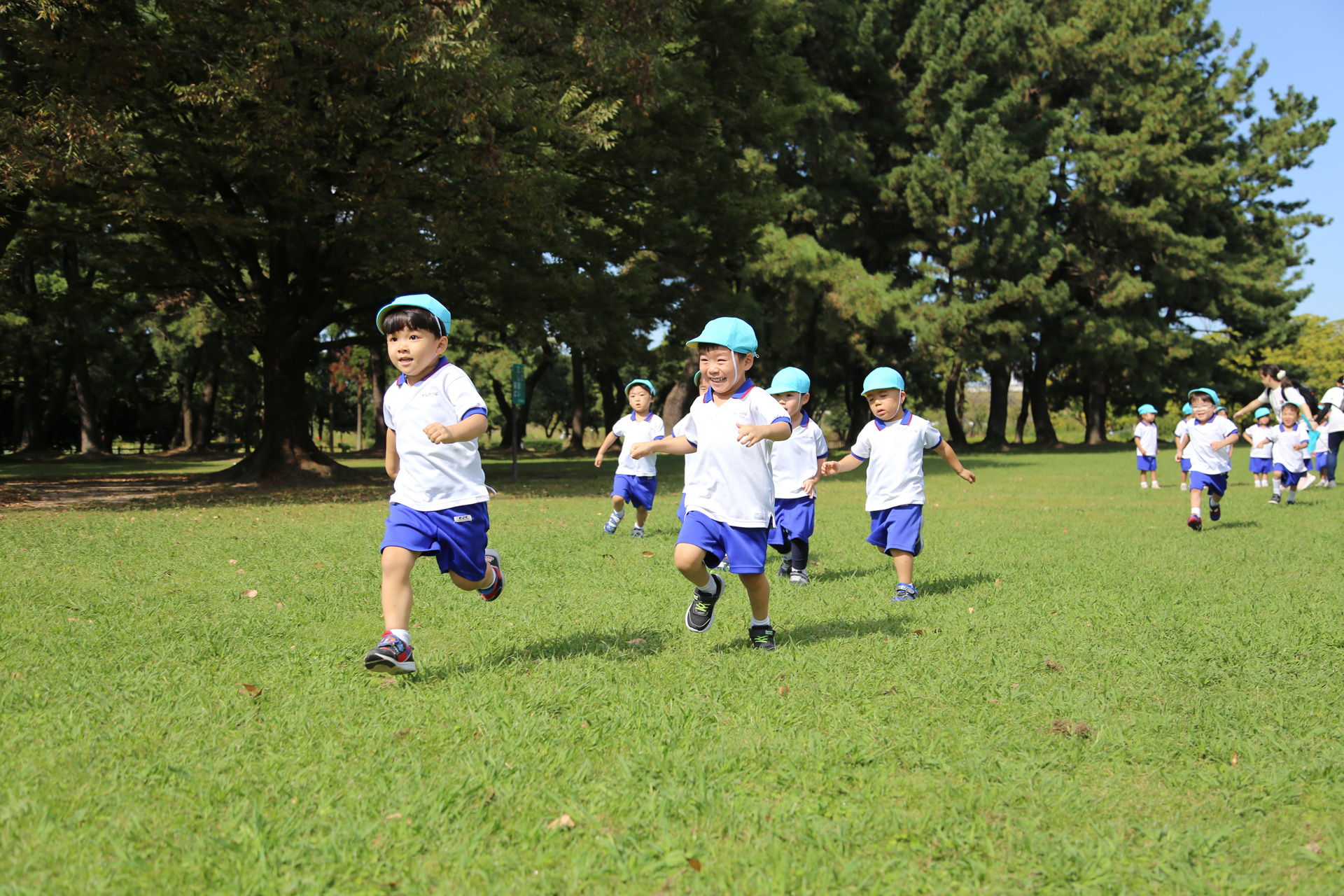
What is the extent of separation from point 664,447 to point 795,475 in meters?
3.68

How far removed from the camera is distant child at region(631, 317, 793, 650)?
17.6 ft

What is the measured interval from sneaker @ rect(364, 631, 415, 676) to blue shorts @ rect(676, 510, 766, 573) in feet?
5.27

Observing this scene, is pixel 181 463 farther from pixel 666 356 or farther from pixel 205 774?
pixel 205 774

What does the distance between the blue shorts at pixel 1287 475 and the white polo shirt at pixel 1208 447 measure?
3.82 metres

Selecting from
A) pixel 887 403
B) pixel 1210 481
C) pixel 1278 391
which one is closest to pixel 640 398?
pixel 887 403

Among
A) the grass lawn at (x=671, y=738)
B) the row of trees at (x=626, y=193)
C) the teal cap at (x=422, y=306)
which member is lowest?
the grass lawn at (x=671, y=738)

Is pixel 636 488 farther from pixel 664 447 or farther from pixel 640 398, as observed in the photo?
pixel 664 447

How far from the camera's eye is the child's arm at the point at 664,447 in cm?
506

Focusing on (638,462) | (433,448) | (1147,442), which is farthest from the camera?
(1147,442)

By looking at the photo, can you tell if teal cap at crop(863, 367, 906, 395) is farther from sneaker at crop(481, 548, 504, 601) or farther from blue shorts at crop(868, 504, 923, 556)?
sneaker at crop(481, 548, 504, 601)

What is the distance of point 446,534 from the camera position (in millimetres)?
5039

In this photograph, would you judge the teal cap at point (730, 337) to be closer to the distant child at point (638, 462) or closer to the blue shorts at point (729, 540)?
the blue shorts at point (729, 540)

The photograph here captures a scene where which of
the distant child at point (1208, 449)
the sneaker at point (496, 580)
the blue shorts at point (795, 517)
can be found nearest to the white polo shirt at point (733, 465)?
the sneaker at point (496, 580)

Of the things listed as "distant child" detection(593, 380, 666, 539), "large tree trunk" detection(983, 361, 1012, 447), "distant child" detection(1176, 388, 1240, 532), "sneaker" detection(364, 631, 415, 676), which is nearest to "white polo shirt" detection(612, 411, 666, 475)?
"distant child" detection(593, 380, 666, 539)
